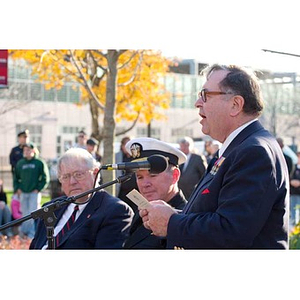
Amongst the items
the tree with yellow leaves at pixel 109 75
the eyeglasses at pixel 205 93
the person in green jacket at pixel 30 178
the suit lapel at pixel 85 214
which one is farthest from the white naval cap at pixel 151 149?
the person in green jacket at pixel 30 178

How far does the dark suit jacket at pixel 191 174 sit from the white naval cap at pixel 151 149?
6290mm

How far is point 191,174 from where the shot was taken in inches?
464

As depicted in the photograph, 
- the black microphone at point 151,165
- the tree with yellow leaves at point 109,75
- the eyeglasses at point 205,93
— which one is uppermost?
the tree with yellow leaves at point 109,75

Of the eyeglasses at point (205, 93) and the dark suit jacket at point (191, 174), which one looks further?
the dark suit jacket at point (191, 174)

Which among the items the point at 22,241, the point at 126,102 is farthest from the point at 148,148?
the point at 126,102

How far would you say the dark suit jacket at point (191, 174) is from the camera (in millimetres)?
11664

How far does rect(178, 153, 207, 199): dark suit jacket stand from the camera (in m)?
11.7

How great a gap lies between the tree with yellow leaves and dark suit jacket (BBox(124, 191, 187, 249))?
488 centimetres

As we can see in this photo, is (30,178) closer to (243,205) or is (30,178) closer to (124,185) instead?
(124,185)

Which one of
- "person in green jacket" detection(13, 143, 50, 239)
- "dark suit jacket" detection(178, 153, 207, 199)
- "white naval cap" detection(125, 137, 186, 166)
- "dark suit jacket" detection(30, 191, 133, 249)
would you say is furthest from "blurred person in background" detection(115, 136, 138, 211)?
"person in green jacket" detection(13, 143, 50, 239)

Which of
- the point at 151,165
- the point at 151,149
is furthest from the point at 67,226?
the point at 151,165

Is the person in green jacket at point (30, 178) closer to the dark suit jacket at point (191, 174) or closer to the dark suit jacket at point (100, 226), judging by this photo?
the dark suit jacket at point (191, 174)

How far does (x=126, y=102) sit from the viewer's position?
17.4 metres
